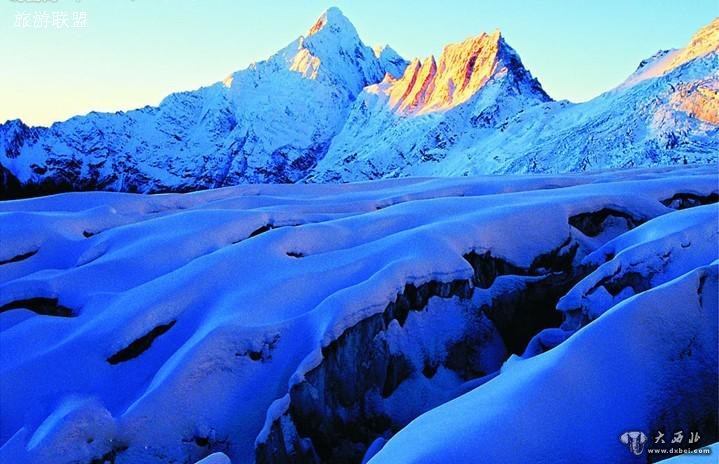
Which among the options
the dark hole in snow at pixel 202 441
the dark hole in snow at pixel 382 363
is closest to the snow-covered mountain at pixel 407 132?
the dark hole in snow at pixel 382 363

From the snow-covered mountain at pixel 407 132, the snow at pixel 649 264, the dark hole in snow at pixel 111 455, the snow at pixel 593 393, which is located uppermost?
the snow-covered mountain at pixel 407 132

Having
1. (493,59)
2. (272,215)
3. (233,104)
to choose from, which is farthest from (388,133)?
(272,215)

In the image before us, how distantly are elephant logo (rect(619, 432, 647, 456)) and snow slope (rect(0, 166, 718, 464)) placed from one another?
0.09 m

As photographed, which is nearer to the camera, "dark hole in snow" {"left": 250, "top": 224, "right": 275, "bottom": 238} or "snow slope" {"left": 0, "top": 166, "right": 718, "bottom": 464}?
"snow slope" {"left": 0, "top": 166, "right": 718, "bottom": 464}

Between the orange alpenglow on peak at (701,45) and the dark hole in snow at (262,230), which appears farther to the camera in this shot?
the orange alpenglow on peak at (701,45)

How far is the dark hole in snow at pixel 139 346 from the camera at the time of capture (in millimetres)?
7160

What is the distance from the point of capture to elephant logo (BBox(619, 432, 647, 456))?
14.8ft

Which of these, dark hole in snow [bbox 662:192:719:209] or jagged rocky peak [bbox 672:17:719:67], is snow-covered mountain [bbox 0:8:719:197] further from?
dark hole in snow [bbox 662:192:719:209]

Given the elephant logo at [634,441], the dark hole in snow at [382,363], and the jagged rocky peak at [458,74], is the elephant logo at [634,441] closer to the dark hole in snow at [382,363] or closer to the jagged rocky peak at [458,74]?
the dark hole in snow at [382,363]

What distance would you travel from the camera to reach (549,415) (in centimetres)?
444

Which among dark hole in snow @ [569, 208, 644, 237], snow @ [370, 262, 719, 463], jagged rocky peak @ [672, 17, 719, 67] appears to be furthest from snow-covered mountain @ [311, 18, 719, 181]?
snow @ [370, 262, 719, 463]

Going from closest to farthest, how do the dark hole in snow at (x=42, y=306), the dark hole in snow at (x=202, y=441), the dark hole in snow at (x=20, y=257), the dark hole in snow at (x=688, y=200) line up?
the dark hole in snow at (x=202, y=441) → the dark hole in snow at (x=42, y=306) → the dark hole in snow at (x=20, y=257) → the dark hole in snow at (x=688, y=200)

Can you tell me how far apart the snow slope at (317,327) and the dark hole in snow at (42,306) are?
34 millimetres

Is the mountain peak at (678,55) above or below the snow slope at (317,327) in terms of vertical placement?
above
